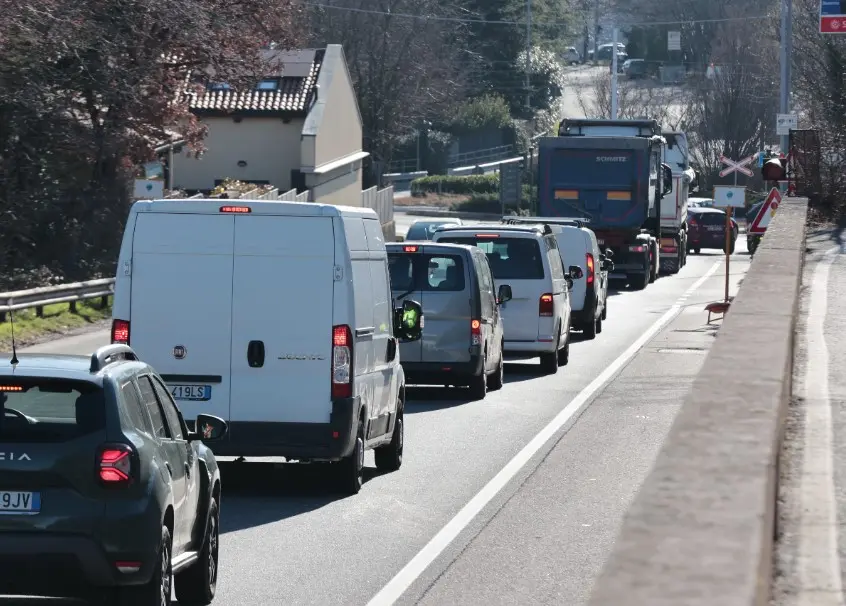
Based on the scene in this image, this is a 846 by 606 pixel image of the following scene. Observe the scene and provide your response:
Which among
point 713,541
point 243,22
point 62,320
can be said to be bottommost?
point 62,320

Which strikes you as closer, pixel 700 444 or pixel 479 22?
Answer: pixel 700 444

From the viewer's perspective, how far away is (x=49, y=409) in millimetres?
7926

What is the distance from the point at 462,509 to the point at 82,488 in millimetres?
4725

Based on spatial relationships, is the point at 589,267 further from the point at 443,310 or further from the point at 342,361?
the point at 342,361

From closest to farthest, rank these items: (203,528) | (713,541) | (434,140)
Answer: (713,541)
(203,528)
(434,140)

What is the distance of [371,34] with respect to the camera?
79.8 metres

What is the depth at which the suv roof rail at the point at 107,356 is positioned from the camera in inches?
312

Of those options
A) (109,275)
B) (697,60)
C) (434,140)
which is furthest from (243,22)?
(697,60)

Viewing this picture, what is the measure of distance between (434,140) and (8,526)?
91172 mm

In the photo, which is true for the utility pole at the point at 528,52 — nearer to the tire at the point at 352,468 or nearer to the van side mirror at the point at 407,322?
the van side mirror at the point at 407,322

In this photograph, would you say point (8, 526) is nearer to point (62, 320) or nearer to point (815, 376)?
point (815, 376)

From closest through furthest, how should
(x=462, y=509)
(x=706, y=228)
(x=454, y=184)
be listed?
(x=462, y=509) → (x=706, y=228) → (x=454, y=184)

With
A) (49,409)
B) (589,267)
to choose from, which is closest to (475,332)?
(589,267)

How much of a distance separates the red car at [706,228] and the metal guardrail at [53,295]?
37.6 meters
